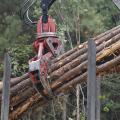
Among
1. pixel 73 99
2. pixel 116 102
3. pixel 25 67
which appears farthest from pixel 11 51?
pixel 116 102

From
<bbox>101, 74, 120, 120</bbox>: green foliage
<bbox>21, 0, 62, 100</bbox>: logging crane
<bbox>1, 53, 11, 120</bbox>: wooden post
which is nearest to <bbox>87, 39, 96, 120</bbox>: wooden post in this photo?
<bbox>21, 0, 62, 100</bbox>: logging crane

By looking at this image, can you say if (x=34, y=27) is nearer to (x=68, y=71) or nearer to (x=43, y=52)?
(x=43, y=52)

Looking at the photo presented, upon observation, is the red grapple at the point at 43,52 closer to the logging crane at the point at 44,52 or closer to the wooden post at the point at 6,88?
the logging crane at the point at 44,52

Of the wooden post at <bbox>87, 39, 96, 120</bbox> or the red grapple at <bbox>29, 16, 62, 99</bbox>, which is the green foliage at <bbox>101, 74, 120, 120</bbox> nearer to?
the red grapple at <bbox>29, 16, 62, 99</bbox>

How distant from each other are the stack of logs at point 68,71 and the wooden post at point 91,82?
251 mm

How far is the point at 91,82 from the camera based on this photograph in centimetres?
475

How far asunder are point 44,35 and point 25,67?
4.70 metres

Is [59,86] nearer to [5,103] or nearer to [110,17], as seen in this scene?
[5,103]

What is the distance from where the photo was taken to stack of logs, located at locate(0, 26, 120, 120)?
5.16 meters

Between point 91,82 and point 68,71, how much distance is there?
66 centimetres

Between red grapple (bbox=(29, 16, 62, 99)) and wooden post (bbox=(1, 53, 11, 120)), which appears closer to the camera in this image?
red grapple (bbox=(29, 16, 62, 99))

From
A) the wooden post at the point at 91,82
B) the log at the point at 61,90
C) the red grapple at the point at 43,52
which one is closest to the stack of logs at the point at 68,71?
the log at the point at 61,90

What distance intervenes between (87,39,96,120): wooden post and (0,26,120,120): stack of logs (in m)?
0.25

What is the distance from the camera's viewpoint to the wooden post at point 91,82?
4.65 meters
